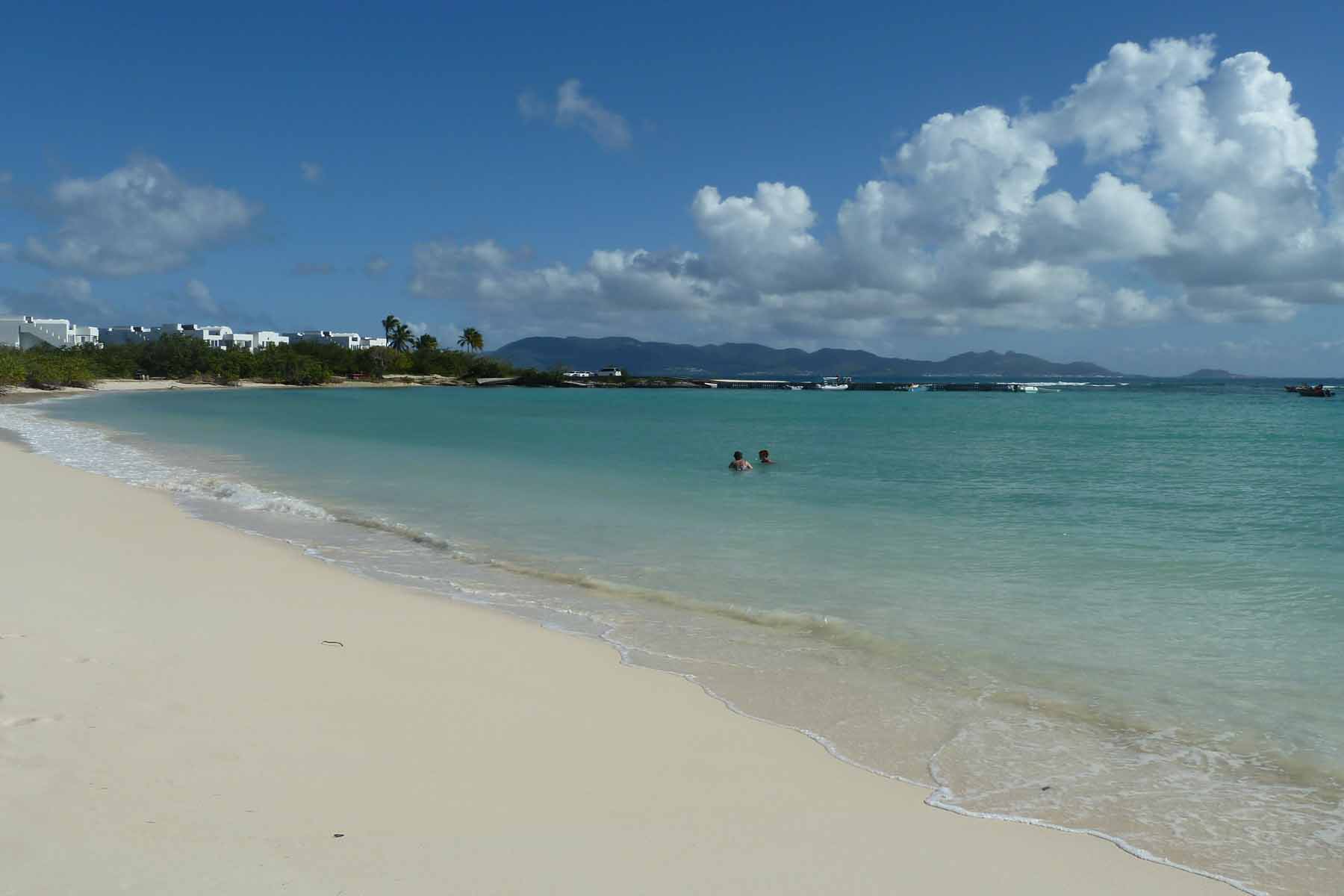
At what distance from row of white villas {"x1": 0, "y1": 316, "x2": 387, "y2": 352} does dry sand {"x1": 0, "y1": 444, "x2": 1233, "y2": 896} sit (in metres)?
115

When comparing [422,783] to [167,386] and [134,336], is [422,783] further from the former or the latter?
[134,336]

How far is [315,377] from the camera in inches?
5034

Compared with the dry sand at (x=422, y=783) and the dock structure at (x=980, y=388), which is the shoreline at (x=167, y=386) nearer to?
the dry sand at (x=422, y=783)

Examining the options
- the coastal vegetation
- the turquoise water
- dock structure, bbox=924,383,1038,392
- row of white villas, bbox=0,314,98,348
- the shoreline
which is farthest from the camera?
dock structure, bbox=924,383,1038,392

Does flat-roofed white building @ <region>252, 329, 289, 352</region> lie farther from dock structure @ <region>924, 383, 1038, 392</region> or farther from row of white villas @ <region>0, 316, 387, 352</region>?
dock structure @ <region>924, 383, 1038, 392</region>

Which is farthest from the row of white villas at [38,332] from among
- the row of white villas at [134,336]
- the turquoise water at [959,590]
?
the turquoise water at [959,590]

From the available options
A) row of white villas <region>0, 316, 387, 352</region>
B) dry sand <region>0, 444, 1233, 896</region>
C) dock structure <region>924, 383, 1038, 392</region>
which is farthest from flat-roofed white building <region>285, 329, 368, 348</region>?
dry sand <region>0, 444, 1233, 896</region>

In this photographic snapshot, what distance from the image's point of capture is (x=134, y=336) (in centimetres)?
16988

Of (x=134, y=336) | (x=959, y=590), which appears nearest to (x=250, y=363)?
(x=134, y=336)

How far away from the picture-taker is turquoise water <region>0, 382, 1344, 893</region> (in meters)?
5.25

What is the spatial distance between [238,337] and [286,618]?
172294 millimetres

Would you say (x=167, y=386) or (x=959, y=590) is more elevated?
(x=167, y=386)

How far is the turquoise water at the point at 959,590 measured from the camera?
525cm

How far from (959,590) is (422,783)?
742 cm
